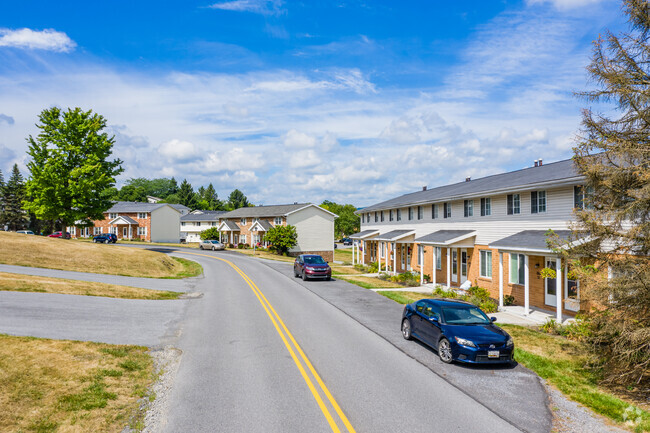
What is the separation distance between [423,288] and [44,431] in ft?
75.7

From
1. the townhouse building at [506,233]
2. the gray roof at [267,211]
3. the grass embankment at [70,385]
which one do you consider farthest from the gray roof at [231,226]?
the grass embankment at [70,385]

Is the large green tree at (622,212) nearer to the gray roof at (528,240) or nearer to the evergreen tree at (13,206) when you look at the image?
the gray roof at (528,240)

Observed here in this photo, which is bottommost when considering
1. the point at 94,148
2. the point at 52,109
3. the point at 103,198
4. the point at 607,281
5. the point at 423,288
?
the point at 423,288

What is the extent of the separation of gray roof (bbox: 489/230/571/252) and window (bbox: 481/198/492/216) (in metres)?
3.18

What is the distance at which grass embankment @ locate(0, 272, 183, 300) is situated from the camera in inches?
708

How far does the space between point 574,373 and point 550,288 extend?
32.0 ft

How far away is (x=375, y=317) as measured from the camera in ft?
55.0

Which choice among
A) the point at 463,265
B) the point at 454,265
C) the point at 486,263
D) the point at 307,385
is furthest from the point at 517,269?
the point at 307,385

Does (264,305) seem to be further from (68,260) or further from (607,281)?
(68,260)

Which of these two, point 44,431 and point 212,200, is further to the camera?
point 212,200

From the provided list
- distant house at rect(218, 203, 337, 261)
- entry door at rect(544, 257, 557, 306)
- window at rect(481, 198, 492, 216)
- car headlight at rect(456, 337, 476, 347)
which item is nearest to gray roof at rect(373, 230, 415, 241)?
window at rect(481, 198, 492, 216)

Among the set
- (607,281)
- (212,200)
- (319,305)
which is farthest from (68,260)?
(212,200)

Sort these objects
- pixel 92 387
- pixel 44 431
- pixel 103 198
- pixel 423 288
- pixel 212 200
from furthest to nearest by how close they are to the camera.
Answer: pixel 212 200 → pixel 103 198 → pixel 423 288 → pixel 92 387 → pixel 44 431

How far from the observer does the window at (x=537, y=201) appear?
19.2 metres
